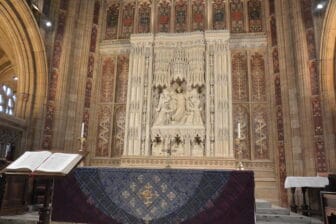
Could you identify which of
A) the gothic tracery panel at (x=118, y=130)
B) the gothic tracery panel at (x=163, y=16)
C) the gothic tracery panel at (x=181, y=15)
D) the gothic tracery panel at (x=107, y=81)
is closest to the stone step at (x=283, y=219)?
the gothic tracery panel at (x=118, y=130)

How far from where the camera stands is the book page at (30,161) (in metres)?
3.45

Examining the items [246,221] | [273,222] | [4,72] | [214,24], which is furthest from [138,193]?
[4,72]

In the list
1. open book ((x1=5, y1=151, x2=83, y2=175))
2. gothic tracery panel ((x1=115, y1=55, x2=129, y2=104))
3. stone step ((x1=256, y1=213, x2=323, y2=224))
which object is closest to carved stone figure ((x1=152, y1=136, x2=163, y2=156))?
gothic tracery panel ((x1=115, y1=55, x2=129, y2=104))

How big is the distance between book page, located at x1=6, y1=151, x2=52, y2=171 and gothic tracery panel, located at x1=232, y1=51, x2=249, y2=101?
7.04 meters

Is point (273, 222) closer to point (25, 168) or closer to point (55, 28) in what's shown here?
point (25, 168)

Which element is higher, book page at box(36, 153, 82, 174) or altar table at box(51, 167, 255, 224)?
book page at box(36, 153, 82, 174)

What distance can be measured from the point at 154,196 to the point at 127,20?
8.29 m

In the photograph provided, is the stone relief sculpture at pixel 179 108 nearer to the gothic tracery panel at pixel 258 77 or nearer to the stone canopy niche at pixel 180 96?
the stone canopy niche at pixel 180 96

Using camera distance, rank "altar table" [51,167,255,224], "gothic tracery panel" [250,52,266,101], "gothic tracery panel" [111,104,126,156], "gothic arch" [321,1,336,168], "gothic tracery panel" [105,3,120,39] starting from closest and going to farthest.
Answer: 1. "altar table" [51,167,255,224]
2. "gothic arch" [321,1,336,168]
3. "gothic tracery panel" [250,52,266,101]
4. "gothic tracery panel" [111,104,126,156]
5. "gothic tracery panel" [105,3,120,39]

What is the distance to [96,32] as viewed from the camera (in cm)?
1070

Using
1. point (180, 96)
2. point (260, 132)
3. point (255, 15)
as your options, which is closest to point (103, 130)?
point (180, 96)

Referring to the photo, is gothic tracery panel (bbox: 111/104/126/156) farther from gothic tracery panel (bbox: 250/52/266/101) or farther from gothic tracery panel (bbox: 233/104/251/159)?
gothic tracery panel (bbox: 250/52/266/101)

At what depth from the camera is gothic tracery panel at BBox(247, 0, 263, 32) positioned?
33.3ft

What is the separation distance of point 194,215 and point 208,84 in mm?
5774
